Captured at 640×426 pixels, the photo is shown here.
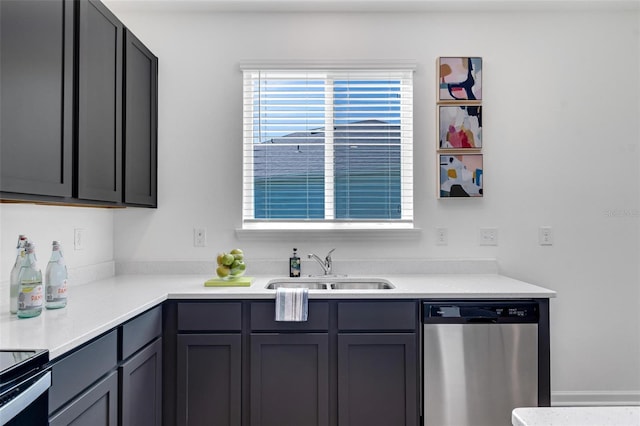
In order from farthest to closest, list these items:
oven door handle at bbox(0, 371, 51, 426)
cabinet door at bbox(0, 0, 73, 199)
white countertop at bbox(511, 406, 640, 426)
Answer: cabinet door at bbox(0, 0, 73, 199) < oven door handle at bbox(0, 371, 51, 426) < white countertop at bbox(511, 406, 640, 426)

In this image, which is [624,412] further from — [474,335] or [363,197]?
[363,197]

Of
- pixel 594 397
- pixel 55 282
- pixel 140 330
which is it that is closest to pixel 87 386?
pixel 140 330

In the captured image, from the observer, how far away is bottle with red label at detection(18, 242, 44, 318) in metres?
1.43

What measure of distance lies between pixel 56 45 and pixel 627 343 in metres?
Answer: 3.70

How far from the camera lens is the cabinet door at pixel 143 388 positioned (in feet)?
5.03

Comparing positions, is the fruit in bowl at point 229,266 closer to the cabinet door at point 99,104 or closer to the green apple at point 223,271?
the green apple at point 223,271

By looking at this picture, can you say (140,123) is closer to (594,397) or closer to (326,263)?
(326,263)

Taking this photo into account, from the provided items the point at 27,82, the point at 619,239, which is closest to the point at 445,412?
the point at 619,239

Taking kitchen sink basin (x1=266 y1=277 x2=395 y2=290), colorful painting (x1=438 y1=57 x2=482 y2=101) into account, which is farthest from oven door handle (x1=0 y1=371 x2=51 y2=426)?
colorful painting (x1=438 y1=57 x2=482 y2=101)

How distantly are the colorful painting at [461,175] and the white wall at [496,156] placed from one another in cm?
9

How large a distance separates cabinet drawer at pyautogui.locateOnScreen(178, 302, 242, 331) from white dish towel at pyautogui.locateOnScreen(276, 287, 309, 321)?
22 cm

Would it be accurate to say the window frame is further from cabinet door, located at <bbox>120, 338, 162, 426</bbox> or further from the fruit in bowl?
cabinet door, located at <bbox>120, 338, 162, 426</bbox>

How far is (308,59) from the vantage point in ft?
8.39

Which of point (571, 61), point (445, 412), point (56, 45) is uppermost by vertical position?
point (571, 61)
